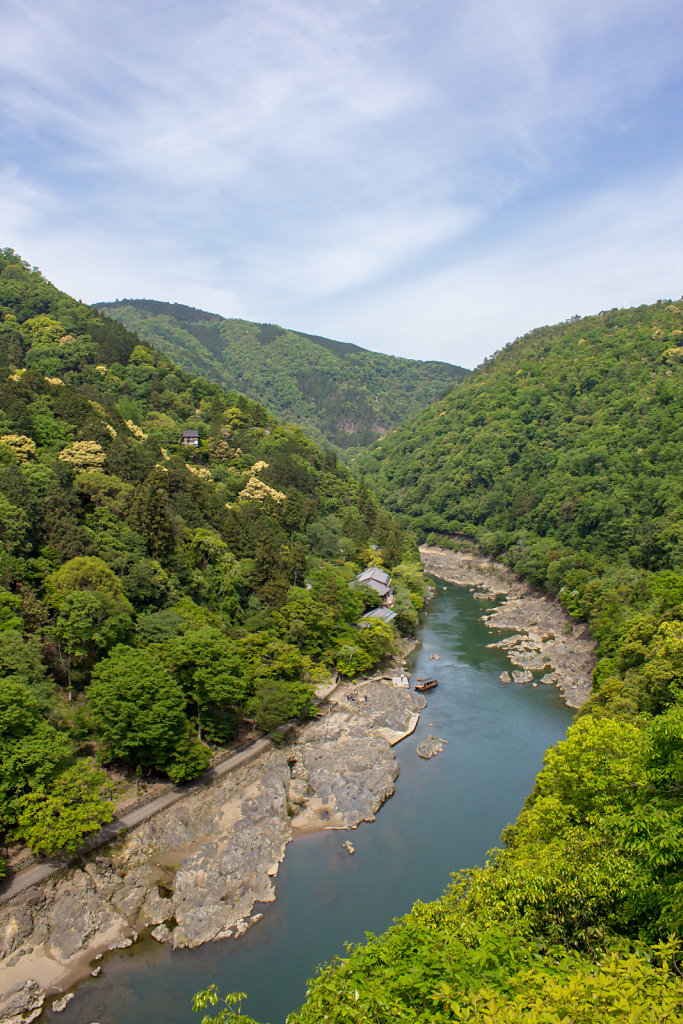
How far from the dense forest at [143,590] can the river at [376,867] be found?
5556mm

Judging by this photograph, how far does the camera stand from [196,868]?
2473 centimetres

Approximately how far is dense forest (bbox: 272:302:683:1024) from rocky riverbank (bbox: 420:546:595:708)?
1890 millimetres

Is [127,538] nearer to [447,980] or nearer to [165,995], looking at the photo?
[165,995]

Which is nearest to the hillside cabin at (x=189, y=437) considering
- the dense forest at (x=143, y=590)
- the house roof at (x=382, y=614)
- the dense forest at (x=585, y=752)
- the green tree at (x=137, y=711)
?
the dense forest at (x=143, y=590)

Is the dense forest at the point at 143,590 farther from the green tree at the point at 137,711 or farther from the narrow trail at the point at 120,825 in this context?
the narrow trail at the point at 120,825

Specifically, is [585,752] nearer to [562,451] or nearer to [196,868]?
[196,868]

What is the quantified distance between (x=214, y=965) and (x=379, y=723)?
699 inches

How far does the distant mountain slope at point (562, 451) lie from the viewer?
66.9 meters

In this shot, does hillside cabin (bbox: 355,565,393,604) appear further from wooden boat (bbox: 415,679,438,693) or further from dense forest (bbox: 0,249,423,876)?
wooden boat (bbox: 415,679,438,693)

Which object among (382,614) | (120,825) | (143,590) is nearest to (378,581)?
(382,614)

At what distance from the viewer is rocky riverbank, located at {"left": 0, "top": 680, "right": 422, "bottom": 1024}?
68.6 feet

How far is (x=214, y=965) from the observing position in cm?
2080

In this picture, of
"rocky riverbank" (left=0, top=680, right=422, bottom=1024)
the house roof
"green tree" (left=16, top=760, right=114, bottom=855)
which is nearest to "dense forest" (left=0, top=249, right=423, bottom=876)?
"green tree" (left=16, top=760, right=114, bottom=855)

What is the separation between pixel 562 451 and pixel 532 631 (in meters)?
43.1
